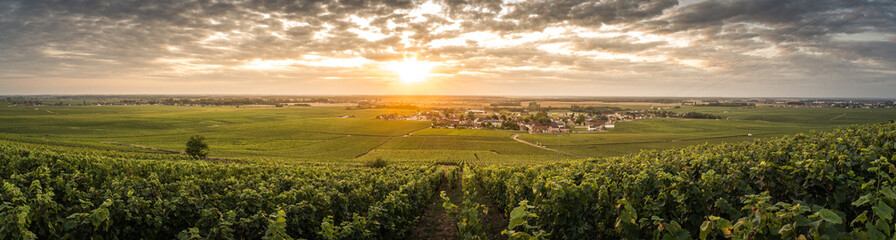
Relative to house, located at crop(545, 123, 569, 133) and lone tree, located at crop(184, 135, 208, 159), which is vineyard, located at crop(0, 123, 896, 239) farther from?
house, located at crop(545, 123, 569, 133)

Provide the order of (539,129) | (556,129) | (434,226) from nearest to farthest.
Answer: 1. (434,226)
2. (556,129)
3. (539,129)

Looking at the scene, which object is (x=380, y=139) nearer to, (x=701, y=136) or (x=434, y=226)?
(x=434, y=226)

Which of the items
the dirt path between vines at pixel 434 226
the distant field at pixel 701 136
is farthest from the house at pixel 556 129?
the dirt path between vines at pixel 434 226

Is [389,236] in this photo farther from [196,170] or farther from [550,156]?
[550,156]

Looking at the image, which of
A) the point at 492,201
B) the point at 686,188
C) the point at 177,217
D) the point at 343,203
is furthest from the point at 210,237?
the point at 492,201

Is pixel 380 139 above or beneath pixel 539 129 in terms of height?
beneath

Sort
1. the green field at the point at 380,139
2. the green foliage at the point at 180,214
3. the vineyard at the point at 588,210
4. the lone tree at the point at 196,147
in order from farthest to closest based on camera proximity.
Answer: the green field at the point at 380,139 < the lone tree at the point at 196,147 < the green foliage at the point at 180,214 < the vineyard at the point at 588,210

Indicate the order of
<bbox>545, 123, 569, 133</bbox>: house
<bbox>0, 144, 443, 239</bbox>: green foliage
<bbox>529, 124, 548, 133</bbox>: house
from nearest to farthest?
1. <bbox>0, 144, 443, 239</bbox>: green foliage
2. <bbox>545, 123, 569, 133</bbox>: house
3. <bbox>529, 124, 548, 133</bbox>: house

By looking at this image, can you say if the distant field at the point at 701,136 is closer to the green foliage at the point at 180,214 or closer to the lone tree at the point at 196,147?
the green foliage at the point at 180,214

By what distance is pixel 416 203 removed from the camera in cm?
1579

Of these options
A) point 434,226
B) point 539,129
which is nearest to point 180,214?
point 434,226

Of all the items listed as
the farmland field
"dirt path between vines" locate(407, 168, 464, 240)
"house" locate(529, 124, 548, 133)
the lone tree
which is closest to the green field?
the lone tree

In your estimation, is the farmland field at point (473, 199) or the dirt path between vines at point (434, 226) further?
the dirt path between vines at point (434, 226)

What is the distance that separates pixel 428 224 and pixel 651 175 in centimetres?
1042
